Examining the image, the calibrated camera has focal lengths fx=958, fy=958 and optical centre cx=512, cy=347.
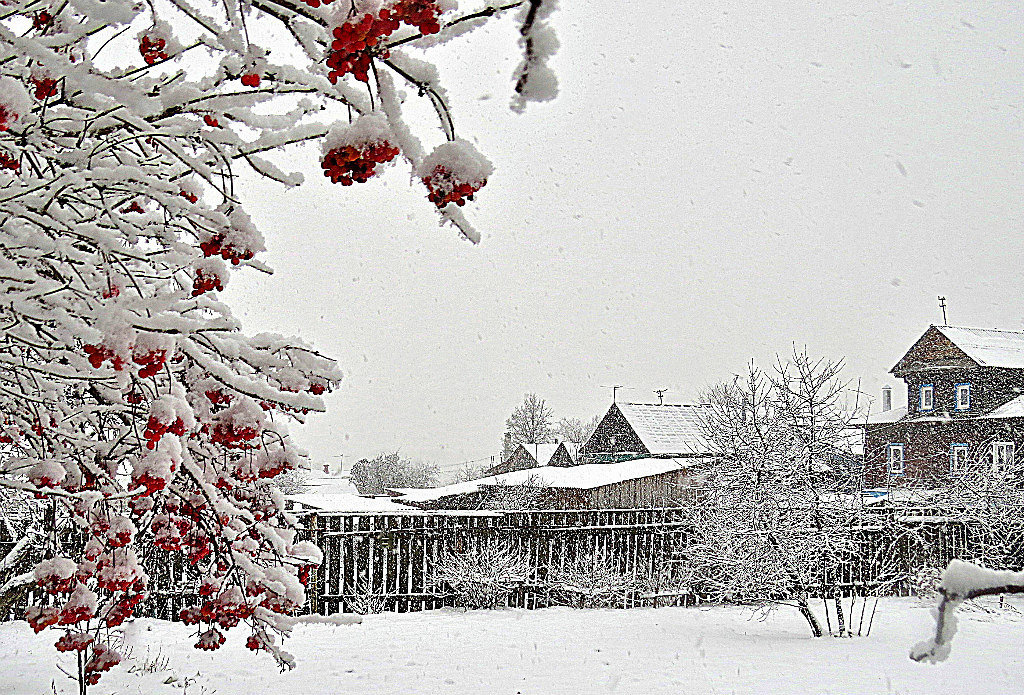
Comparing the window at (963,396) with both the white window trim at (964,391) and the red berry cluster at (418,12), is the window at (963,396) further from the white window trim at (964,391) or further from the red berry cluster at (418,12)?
the red berry cluster at (418,12)

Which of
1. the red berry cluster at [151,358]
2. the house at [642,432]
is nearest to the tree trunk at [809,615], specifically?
the red berry cluster at [151,358]

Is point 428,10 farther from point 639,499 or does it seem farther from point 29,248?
point 639,499

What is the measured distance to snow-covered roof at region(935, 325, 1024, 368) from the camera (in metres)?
23.8

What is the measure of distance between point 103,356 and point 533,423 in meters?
43.2

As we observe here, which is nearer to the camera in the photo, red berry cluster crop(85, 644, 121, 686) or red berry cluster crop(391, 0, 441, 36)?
red berry cluster crop(391, 0, 441, 36)

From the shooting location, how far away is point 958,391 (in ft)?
80.3

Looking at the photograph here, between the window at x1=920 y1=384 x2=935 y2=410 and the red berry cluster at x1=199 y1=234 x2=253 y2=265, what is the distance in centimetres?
2558

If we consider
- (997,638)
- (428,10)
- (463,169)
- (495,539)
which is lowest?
(997,638)

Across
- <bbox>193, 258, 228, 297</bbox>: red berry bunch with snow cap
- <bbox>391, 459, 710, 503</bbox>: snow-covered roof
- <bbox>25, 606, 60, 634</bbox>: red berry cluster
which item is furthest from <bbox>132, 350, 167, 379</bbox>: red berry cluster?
<bbox>391, 459, 710, 503</bbox>: snow-covered roof

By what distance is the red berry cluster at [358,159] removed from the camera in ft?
5.01

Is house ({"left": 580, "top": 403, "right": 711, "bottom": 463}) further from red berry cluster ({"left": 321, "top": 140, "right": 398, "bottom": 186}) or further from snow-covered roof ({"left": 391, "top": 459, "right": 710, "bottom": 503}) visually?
red berry cluster ({"left": 321, "top": 140, "right": 398, "bottom": 186})

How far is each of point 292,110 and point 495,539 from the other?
21.4 ft

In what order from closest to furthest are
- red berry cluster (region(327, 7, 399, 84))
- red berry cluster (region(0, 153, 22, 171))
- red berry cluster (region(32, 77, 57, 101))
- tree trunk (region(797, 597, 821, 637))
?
red berry cluster (region(327, 7, 399, 84)), red berry cluster (region(32, 77, 57, 101)), red berry cluster (region(0, 153, 22, 171)), tree trunk (region(797, 597, 821, 637))

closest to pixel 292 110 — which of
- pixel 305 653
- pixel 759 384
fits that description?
pixel 305 653
